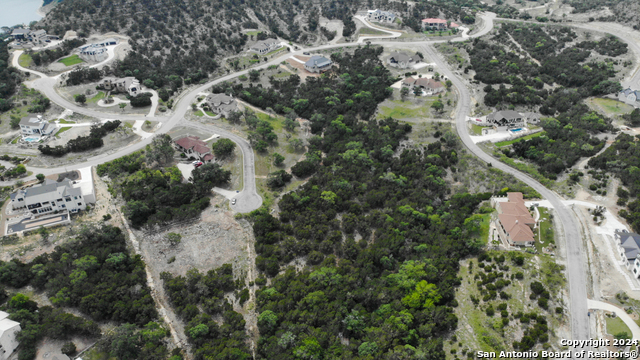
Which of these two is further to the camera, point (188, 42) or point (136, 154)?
A: point (188, 42)

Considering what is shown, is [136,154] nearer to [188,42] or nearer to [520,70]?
[188,42]

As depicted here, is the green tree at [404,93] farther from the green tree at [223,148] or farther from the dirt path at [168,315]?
the dirt path at [168,315]

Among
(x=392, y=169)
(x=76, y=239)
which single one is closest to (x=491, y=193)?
(x=392, y=169)

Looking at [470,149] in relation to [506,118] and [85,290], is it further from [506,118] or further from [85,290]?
[85,290]

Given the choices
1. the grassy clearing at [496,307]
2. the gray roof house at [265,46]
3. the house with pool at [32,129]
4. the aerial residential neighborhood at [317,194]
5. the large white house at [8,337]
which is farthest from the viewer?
the gray roof house at [265,46]

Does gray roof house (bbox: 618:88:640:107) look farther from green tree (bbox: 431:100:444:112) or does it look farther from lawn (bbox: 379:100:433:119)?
lawn (bbox: 379:100:433:119)

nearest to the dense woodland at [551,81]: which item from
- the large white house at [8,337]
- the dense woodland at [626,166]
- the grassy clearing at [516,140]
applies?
the grassy clearing at [516,140]

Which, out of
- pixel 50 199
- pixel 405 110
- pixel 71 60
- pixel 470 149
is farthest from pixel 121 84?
pixel 470 149
